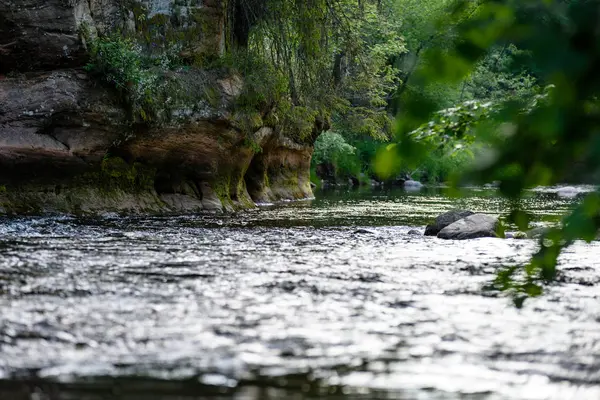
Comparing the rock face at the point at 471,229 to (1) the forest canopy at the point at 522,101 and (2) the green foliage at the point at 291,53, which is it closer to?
(2) the green foliage at the point at 291,53

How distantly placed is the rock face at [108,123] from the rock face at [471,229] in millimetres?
6746

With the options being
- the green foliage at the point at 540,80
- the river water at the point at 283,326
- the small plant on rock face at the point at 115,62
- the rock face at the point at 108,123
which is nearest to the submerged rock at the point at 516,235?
the river water at the point at 283,326

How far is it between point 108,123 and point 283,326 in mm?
11248

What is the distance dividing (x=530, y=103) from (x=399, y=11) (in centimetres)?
4720

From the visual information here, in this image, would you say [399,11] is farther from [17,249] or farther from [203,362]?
[203,362]

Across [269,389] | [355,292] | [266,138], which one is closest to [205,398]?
[269,389]

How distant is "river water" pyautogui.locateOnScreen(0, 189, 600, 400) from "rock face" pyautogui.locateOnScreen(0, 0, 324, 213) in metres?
5.29

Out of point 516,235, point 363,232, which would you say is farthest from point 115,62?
point 516,235

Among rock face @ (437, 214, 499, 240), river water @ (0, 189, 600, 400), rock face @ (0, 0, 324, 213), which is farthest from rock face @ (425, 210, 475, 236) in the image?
rock face @ (0, 0, 324, 213)

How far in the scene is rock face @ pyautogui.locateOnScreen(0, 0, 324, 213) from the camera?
14.2m

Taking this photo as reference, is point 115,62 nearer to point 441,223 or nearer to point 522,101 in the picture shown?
point 441,223

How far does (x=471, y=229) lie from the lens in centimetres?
1260

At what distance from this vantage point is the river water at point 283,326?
11.8 feet

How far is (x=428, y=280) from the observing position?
7.08 meters
